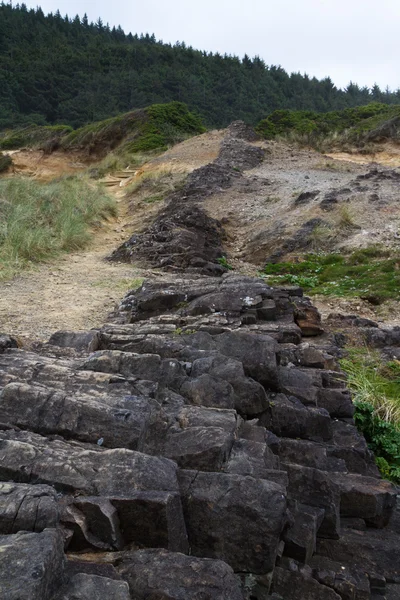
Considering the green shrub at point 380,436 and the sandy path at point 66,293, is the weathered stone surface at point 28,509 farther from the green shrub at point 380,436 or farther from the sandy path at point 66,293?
the sandy path at point 66,293

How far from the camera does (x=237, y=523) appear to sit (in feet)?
8.04

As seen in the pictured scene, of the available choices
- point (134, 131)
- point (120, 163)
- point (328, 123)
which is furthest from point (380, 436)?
point (134, 131)

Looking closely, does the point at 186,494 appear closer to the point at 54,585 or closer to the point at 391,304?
the point at 54,585

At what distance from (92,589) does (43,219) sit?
10.9 metres

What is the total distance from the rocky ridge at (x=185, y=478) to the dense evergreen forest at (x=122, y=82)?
4355 cm

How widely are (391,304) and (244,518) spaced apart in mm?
5827

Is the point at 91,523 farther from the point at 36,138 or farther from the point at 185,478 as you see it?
the point at 36,138

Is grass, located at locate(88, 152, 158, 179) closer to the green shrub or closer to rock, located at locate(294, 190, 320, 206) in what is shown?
rock, located at locate(294, 190, 320, 206)

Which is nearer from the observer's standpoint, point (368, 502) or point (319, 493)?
point (319, 493)

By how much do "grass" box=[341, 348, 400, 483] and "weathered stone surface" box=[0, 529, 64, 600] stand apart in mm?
2891

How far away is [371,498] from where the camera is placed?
10.4 ft

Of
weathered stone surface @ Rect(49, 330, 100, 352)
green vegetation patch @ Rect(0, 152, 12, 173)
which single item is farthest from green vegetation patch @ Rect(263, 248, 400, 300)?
green vegetation patch @ Rect(0, 152, 12, 173)

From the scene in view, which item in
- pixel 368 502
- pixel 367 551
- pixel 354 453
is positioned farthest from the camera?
pixel 354 453

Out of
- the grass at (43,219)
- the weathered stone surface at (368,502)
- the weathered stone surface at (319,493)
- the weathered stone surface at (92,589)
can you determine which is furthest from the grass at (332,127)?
the weathered stone surface at (92,589)
